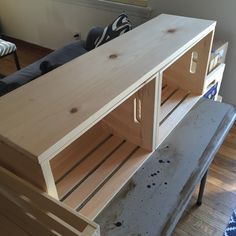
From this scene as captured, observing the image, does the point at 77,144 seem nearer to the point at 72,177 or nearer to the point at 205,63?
the point at 72,177

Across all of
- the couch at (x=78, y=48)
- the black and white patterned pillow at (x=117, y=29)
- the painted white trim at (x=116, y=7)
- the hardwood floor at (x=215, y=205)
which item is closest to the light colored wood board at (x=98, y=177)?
the hardwood floor at (x=215, y=205)

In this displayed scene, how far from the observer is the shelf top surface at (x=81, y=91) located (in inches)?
21.4

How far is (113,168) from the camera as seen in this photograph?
0.84 meters

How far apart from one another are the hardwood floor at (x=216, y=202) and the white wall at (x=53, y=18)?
1157 mm

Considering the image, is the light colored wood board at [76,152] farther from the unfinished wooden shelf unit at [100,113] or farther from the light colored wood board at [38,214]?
the light colored wood board at [38,214]

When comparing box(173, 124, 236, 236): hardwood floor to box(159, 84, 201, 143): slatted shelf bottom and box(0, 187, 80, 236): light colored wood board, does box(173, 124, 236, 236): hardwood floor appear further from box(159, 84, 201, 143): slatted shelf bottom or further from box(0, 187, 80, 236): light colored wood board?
box(0, 187, 80, 236): light colored wood board

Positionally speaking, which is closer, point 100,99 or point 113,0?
point 100,99

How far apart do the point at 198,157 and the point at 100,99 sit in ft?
1.39

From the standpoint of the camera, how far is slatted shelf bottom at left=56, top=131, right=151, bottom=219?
74 cm

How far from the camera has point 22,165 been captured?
1.89 feet

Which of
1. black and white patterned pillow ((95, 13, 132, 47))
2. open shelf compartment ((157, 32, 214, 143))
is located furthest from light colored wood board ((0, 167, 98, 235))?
black and white patterned pillow ((95, 13, 132, 47))

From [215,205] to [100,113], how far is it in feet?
3.54

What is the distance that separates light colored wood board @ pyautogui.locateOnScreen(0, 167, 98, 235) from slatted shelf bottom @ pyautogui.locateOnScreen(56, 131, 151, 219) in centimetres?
15

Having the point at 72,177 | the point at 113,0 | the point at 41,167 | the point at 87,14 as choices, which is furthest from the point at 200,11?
the point at 41,167
